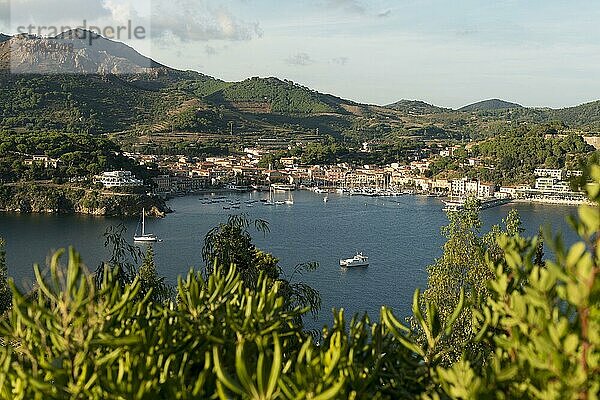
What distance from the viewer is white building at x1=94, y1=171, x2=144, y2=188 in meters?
27.2

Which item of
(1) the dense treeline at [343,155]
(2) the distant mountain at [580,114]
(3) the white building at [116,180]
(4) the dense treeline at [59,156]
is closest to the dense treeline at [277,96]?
(1) the dense treeline at [343,155]

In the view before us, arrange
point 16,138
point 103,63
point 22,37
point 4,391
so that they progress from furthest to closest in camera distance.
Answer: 1. point 103,63
2. point 22,37
3. point 16,138
4. point 4,391

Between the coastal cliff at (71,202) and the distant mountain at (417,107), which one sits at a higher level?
the distant mountain at (417,107)

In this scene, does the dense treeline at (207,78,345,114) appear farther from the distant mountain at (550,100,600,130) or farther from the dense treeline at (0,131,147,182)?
the dense treeline at (0,131,147,182)

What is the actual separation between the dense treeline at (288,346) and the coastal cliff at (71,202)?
24043 mm

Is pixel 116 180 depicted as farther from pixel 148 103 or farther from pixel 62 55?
pixel 62 55

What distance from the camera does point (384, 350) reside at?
2.04 meters

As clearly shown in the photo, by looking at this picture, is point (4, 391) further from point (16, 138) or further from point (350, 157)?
point (350, 157)

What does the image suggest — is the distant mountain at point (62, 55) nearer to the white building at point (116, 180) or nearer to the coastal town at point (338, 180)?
the coastal town at point (338, 180)

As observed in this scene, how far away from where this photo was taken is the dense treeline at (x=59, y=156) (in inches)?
1097

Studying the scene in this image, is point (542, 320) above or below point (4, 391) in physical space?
above

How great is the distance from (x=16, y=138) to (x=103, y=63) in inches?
1216

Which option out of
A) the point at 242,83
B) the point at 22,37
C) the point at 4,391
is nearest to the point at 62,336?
the point at 4,391

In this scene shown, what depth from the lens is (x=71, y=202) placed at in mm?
25922
